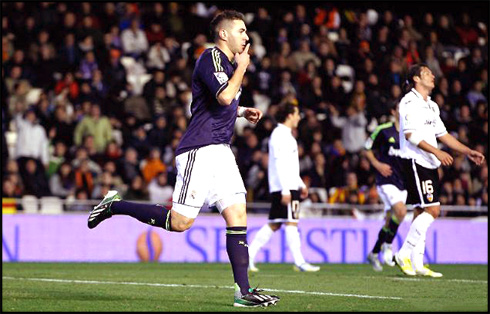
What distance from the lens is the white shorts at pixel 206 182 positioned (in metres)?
8.05

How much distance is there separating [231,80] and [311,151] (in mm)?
12363

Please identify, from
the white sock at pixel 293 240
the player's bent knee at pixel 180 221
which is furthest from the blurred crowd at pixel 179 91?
the player's bent knee at pixel 180 221

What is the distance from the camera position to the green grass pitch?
25.8ft

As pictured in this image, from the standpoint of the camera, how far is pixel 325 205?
18312 mm

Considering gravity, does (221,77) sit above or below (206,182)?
above

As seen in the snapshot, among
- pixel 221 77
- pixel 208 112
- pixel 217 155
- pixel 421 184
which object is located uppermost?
pixel 221 77

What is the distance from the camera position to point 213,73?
794cm

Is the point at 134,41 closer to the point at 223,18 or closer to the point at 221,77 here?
the point at 223,18

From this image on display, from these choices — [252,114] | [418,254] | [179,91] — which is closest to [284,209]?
[418,254]

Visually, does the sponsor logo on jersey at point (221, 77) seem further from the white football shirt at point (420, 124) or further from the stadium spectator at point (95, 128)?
the stadium spectator at point (95, 128)

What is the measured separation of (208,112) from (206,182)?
57 centimetres

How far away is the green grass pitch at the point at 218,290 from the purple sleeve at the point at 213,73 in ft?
5.53

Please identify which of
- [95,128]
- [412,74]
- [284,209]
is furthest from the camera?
[95,128]

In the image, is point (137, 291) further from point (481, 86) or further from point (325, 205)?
point (481, 86)
